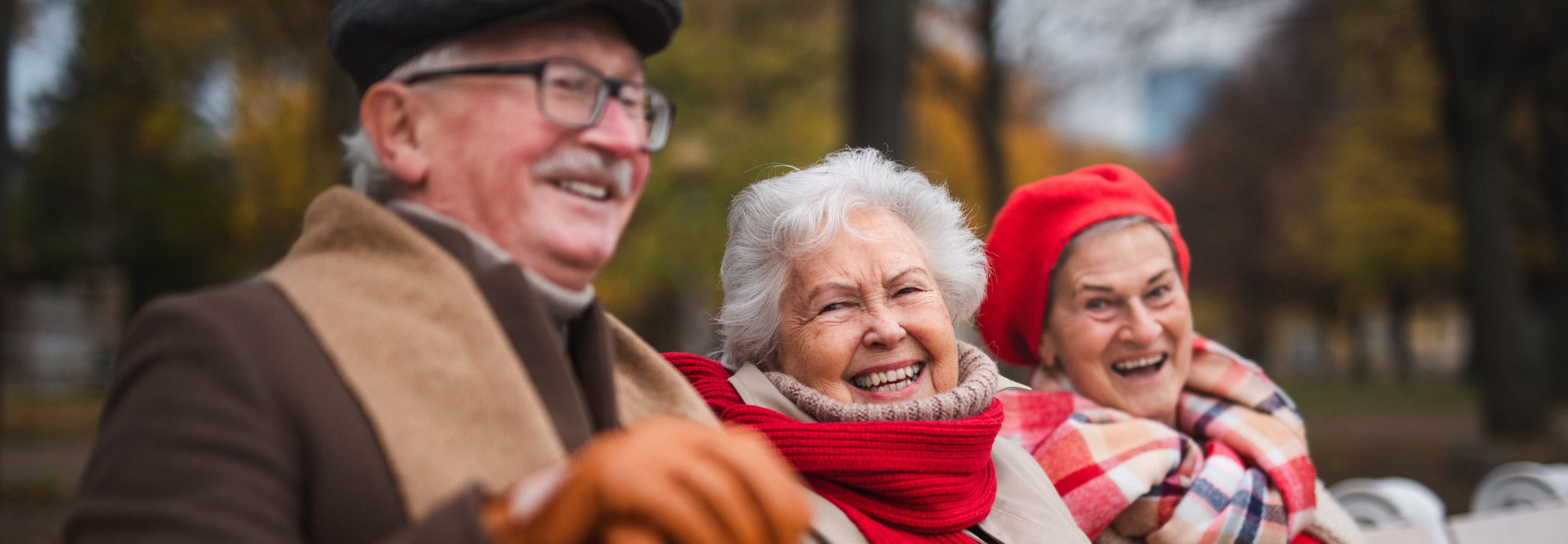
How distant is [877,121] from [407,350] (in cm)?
497

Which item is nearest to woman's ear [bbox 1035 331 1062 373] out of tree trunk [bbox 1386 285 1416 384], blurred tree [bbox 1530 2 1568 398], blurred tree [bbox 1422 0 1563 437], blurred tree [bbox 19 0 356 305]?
blurred tree [bbox 19 0 356 305]

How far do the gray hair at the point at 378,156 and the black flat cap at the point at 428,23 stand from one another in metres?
0.01

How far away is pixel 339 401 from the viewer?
4.44ft

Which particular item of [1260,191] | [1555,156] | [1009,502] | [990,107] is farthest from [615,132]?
[1260,191]

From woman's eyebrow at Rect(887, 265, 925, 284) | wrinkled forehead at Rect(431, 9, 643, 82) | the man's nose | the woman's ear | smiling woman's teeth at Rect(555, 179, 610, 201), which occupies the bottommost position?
the woman's ear

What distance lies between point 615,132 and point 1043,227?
5.56ft

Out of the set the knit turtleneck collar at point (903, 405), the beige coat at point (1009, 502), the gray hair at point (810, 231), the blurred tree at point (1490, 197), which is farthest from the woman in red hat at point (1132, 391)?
the blurred tree at point (1490, 197)

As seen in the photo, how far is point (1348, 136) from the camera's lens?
2025 centimetres

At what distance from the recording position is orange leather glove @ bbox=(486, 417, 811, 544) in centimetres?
111

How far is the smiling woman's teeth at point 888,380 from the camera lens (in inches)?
94.9

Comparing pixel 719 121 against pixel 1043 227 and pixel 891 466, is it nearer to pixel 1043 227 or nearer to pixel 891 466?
pixel 1043 227

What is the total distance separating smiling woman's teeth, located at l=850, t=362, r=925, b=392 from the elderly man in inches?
25.9

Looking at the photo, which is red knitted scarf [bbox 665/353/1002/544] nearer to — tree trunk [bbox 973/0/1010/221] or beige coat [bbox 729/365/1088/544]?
beige coat [bbox 729/365/1088/544]

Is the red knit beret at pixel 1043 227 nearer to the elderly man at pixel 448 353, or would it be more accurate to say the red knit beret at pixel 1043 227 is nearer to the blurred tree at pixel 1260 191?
the elderly man at pixel 448 353
